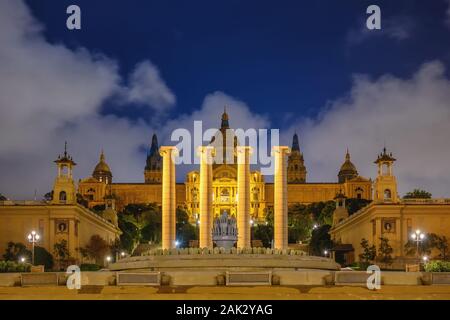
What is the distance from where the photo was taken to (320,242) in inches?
6206

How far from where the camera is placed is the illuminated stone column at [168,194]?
90244 millimetres

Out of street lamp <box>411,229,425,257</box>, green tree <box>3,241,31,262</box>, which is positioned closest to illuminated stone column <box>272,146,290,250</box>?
street lamp <box>411,229,425,257</box>

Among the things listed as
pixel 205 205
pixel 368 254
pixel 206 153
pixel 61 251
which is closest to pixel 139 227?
pixel 61 251

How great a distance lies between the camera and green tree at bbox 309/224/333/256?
154625mm

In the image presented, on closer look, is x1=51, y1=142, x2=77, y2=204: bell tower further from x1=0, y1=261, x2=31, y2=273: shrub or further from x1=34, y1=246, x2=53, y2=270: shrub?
x1=0, y1=261, x2=31, y2=273: shrub

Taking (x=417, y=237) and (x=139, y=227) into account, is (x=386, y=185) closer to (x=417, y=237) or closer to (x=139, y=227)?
(x=417, y=237)

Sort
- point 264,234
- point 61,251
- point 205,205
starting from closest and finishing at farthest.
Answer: point 205,205, point 61,251, point 264,234

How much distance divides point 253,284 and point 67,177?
310 feet

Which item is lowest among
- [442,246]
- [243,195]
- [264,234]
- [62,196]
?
[442,246]

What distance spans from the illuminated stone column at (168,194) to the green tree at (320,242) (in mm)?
65073

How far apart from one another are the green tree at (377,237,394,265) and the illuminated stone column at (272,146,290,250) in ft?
124

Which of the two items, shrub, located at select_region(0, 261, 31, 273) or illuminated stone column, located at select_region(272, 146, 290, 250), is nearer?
shrub, located at select_region(0, 261, 31, 273)

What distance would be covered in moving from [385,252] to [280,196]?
130ft
